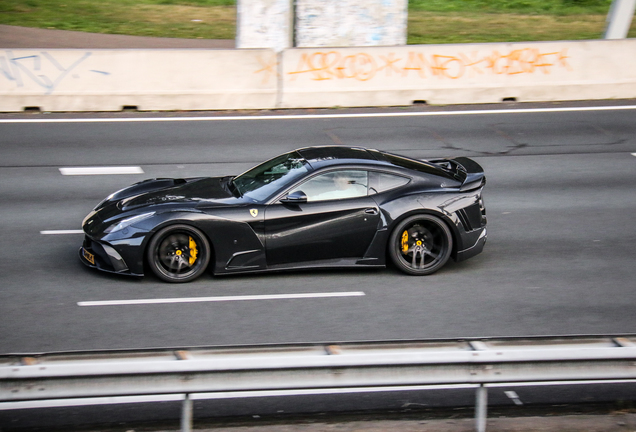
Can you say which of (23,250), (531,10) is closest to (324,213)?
(23,250)

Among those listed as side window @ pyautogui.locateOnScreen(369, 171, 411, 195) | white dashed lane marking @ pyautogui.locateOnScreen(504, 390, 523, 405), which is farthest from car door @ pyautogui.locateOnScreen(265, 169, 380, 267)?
white dashed lane marking @ pyautogui.locateOnScreen(504, 390, 523, 405)

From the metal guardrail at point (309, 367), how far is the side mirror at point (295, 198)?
3.86 m

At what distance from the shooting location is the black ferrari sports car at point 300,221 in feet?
27.6

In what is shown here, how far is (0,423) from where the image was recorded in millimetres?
5461

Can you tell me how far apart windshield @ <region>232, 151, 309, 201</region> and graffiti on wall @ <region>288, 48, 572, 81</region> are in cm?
761

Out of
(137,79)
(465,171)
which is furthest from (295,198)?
(137,79)

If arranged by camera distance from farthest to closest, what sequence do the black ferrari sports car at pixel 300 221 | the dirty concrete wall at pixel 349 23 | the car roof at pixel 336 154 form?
the dirty concrete wall at pixel 349 23 < the car roof at pixel 336 154 < the black ferrari sports car at pixel 300 221

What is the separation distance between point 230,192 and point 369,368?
15.5 ft

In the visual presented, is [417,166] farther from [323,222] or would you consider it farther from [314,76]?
[314,76]

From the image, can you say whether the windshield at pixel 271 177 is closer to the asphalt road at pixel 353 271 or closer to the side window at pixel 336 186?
the side window at pixel 336 186

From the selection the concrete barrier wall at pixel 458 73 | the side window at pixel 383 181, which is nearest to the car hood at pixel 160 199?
the side window at pixel 383 181

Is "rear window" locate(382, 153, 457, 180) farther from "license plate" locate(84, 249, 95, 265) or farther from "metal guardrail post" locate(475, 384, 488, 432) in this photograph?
"metal guardrail post" locate(475, 384, 488, 432)

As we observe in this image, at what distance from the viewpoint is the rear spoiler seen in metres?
9.16

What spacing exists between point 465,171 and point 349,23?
9.29 meters
